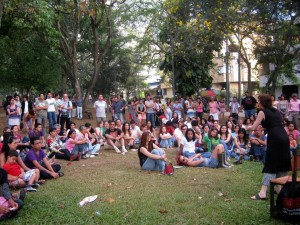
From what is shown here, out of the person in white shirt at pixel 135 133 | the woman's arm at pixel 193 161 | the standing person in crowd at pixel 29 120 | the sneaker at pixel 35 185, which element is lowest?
the sneaker at pixel 35 185

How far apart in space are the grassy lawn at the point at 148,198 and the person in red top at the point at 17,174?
232 mm

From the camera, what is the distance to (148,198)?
5934mm

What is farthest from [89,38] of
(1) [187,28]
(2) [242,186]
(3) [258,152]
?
(2) [242,186]

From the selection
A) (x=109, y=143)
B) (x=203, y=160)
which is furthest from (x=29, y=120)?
(x=203, y=160)

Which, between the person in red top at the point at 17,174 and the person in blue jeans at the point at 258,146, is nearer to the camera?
the person in red top at the point at 17,174

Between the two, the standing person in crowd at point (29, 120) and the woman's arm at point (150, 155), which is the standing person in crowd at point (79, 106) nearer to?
the standing person in crowd at point (29, 120)

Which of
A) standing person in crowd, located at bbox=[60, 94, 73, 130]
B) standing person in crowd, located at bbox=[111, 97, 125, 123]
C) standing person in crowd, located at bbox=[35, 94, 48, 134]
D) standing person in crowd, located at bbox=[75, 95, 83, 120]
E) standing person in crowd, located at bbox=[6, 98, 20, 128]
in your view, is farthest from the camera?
standing person in crowd, located at bbox=[75, 95, 83, 120]

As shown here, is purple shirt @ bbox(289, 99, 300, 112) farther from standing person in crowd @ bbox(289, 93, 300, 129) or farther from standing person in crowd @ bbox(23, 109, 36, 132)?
standing person in crowd @ bbox(23, 109, 36, 132)

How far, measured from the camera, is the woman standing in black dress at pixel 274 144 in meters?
5.31

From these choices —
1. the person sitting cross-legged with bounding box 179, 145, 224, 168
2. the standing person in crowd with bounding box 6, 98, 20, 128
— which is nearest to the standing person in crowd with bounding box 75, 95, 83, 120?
the standing person in crowd with bounding box 6, 98, 20, 128

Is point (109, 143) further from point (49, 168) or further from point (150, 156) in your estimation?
point (49, 168)

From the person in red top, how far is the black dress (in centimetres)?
440

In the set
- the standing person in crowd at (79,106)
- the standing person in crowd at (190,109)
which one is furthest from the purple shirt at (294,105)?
the standing person in crowd at (79,106)

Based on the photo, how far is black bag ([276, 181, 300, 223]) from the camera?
4.41m
